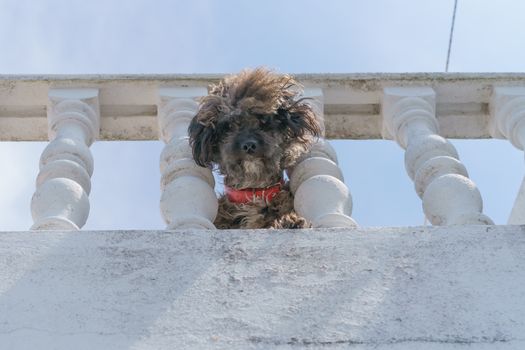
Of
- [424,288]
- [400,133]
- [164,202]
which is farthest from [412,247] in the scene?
[400,133]

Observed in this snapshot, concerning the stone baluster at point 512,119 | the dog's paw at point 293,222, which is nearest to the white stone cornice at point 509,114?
the stone baluster at point 512,119

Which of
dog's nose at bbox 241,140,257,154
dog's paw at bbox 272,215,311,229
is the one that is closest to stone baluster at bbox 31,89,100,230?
dog's nose at bbox 241,140,257,154

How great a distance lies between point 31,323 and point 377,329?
3.17 feet

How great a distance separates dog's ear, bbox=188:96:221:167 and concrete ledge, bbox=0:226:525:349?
1.08 metres

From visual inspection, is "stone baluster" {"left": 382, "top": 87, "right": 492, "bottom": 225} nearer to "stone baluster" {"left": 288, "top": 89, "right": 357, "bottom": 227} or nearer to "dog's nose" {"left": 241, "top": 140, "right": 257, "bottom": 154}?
"stone baluster" {"left": 288, "top": 89, "right": 357, "bottom": 227}

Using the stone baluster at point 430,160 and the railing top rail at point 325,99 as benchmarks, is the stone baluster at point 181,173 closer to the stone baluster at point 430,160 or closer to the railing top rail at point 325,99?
the railing top rail at point 325,99

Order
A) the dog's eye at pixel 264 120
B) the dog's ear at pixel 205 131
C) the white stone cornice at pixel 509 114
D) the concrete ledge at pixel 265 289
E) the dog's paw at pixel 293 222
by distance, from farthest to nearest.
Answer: the dog's eye at pixel 264 120, the white stone cornice at pixel 509 114, the dog's ear at pixel 205 131, the dog's paw at pixel 293 222, the concrete ledge at pixel 265 289

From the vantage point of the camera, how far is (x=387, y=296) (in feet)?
11.2

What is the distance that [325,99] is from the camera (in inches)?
205

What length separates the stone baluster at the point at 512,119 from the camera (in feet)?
16.0

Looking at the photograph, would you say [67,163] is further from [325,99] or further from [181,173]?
[325,99]

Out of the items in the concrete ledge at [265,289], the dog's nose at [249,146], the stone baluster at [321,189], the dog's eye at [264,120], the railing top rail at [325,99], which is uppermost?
the railing top rail at [325,99]

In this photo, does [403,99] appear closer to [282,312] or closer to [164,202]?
[164,202]

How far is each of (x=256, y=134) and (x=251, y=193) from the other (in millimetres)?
320
